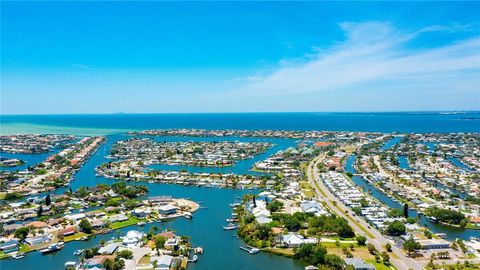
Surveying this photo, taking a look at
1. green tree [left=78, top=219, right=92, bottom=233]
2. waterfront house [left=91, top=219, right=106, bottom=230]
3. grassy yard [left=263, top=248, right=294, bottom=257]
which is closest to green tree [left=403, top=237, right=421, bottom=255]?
grassy yard [left=263, top=248, right=294, bottom=257]

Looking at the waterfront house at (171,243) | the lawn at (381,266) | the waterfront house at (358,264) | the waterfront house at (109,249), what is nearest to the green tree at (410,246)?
the lawn at (381,266)

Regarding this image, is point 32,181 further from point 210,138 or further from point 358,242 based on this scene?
point 210,138

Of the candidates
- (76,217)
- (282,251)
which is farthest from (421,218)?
(76,217)

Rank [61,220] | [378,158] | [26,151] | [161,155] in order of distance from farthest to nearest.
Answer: [26,151] < [161,155] < [378,158] < [61,220]

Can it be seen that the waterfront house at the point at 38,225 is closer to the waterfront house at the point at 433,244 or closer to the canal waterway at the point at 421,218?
the waterfront house at the point at 433,244

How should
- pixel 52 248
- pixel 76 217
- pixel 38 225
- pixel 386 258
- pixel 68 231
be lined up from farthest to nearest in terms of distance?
pixel 76 217
pixel 38 225
pixel 68 231
pixel 52 248
pixel 386 258

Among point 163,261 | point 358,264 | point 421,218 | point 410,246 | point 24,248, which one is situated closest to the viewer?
point 358,264

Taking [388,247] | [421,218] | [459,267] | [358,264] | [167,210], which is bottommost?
[421,218]

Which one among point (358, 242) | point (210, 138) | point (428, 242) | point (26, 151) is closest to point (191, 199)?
point (358, 242)

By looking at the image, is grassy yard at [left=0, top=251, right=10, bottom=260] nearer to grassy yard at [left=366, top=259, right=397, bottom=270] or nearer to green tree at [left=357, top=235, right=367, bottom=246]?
grassy yard at [left=366, top=259, right=397, bottom=270]

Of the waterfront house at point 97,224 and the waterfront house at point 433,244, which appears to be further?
the waterfront house at point 97,224

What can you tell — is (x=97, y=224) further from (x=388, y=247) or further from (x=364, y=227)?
(x=388, y=247)
